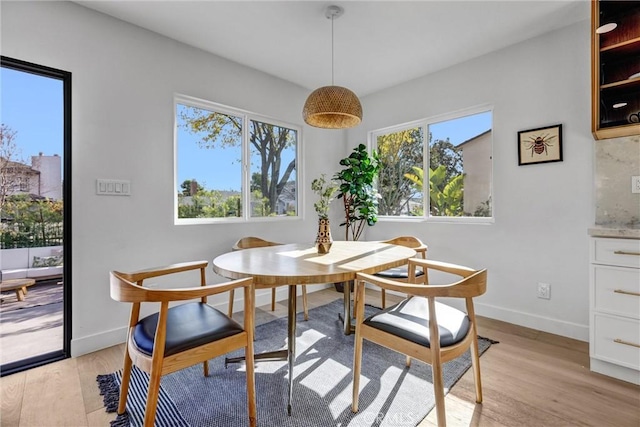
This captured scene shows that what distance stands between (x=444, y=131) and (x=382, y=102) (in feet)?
3.04

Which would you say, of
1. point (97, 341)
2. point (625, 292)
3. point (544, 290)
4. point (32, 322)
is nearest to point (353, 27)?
point (625, 292)

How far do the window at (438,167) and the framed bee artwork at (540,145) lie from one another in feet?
1.01

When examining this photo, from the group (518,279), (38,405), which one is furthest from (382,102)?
(38,405)

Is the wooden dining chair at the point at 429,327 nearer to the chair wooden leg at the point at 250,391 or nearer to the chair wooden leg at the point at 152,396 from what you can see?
the chair wooden leg at the point at 250,391

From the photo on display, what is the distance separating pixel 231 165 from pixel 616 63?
3.28 m

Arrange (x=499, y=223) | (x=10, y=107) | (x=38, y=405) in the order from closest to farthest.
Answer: (x=38, y=405)
(x=10, y=107)
(x=499, y=223)

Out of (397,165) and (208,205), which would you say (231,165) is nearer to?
(208,205)

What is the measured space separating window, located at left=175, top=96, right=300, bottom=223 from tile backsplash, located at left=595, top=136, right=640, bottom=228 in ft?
9.34

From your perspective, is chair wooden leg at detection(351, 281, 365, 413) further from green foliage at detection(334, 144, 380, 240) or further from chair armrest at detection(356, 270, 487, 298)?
green foliage at detection(334, 144, 380, 240)

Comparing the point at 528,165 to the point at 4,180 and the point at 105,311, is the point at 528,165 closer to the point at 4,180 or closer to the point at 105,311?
the point at 105,311

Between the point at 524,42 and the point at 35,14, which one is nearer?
the point at 35,14

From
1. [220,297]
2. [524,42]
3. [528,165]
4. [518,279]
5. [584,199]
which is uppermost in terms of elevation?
[524,42]

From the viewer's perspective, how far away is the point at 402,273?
2.64 metres

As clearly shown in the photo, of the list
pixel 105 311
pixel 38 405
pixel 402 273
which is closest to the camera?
pixel 38 405
